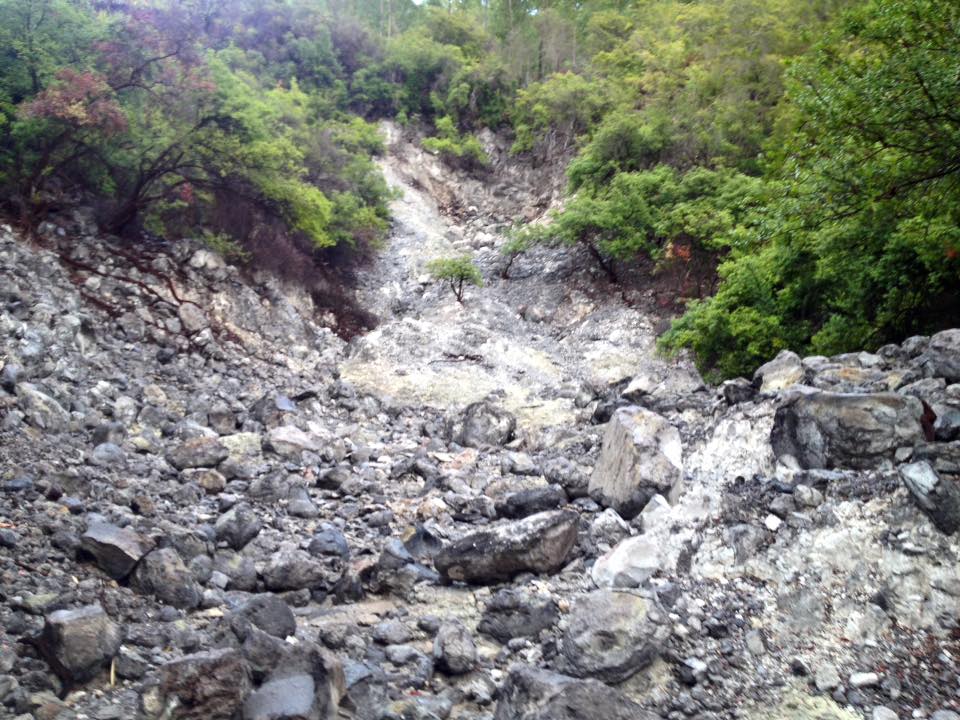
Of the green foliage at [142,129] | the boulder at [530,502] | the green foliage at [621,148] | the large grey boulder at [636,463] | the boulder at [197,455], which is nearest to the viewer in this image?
the large grey boulder at [636,463]

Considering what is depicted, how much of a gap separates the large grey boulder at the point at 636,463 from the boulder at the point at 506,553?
1.31 m

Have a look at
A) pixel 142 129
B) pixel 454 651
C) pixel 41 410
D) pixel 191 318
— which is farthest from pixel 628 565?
pixel 142 129

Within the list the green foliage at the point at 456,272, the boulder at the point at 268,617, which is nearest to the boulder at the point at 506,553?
the boulder at the point at 268,617

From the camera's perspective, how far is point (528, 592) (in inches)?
231

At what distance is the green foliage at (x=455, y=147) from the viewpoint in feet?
93.8

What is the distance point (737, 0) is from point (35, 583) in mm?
22255

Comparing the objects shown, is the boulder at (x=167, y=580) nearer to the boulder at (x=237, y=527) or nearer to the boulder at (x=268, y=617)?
the boulder at (x=268, y=617)

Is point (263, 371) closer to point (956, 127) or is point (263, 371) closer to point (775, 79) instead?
point (956, 127)

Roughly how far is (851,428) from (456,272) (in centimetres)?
1397

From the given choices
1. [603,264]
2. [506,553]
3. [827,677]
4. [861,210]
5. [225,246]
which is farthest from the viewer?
[603,264]

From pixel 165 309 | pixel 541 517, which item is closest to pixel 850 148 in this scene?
pixel 541 517

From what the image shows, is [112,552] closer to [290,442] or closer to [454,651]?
[454,651]

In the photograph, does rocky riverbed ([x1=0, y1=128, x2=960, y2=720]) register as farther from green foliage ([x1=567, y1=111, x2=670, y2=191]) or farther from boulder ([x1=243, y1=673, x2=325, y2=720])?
green foliage ([x1=567, y1=111, x2=670, y2=191])

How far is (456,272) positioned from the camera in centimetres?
1934
